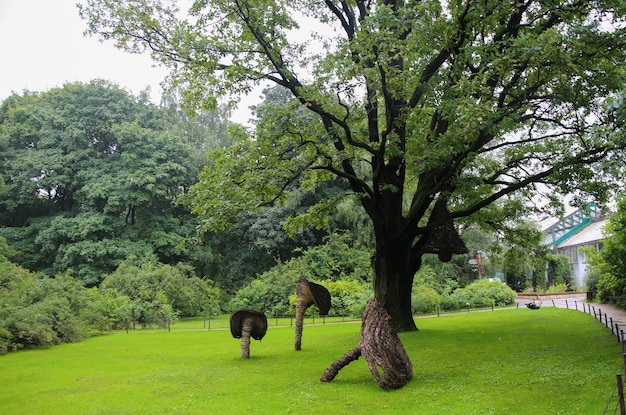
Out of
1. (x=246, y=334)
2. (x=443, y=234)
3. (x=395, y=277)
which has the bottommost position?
(x=246, y=334)

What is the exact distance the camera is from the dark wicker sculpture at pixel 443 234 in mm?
16781

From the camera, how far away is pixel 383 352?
9.56 metres

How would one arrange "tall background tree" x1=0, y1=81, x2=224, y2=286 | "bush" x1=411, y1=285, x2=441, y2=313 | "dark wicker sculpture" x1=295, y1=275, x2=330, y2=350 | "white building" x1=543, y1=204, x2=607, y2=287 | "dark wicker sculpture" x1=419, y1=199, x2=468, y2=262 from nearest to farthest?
1. "dark wicker sculpture" x1=295, y1=275, x2=330, y2=350
2. "dark wicker sculpture" x1=419, y1=199, x2=468, y2=262
3. "bush" x1=411, y1=285, x2=441, y2=313
4. "tall background tree" x1=0, y1=81, x2=224, y2=286
5. "white building" x1=543, y1=204, x2=607, y2=287

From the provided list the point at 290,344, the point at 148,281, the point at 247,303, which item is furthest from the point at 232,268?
the point at 290,344

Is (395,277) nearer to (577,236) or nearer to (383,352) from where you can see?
(383,352)

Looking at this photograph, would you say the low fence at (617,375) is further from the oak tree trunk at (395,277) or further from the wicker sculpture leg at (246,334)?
the wicker sculpture leg at (246,334)

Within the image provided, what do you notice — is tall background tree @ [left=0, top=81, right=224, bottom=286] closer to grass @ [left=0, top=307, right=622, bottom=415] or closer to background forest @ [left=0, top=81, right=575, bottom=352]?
background forest @ [left=0, top=81, right=575, bottom=352]

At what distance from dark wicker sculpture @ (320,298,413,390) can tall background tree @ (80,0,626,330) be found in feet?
14.3

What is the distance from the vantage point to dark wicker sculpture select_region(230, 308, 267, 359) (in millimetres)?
14203

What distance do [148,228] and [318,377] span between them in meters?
28.8

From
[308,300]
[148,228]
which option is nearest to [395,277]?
[308,300]

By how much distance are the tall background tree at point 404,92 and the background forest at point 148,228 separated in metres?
11.7

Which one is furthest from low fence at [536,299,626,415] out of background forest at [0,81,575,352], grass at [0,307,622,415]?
background forest at [0,81,575,352]

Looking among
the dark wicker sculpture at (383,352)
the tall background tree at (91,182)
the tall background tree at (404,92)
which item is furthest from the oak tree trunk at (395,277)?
the tall background tree at (91,182)
